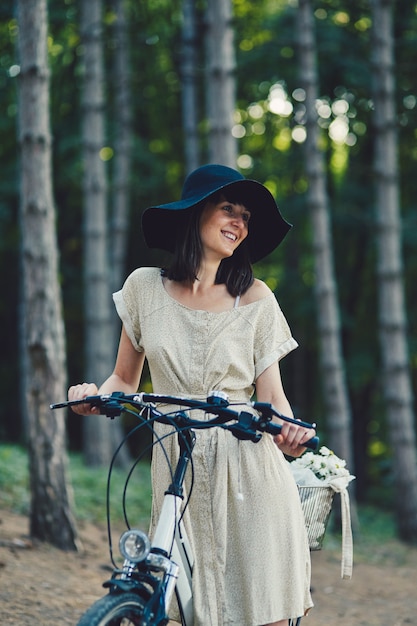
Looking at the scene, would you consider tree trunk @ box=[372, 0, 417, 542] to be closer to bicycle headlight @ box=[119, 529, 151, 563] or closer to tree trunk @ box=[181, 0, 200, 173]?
tree trunk @ box=[181, 0, 200, 173]

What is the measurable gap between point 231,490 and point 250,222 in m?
1.13

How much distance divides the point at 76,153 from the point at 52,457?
11.3 m

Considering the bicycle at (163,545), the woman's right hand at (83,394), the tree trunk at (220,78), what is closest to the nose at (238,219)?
the bicycle at (163,545)

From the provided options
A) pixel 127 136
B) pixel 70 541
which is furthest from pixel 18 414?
pixel 70 541

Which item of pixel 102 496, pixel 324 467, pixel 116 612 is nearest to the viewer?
pixel 116 612

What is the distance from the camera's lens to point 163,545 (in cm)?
315

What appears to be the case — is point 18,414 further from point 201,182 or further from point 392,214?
point 201,182

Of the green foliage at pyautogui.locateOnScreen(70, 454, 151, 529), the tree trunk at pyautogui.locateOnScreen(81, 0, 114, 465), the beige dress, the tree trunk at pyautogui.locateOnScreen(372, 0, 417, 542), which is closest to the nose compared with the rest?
the beige dress

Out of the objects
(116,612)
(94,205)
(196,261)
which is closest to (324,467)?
(196,261)

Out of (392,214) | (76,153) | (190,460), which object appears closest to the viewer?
(190,460)

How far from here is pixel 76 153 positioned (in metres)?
17.9

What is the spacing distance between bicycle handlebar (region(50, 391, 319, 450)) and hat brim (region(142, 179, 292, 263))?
0.85 metres

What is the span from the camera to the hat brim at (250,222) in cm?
383

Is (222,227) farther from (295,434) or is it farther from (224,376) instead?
(295,434)
